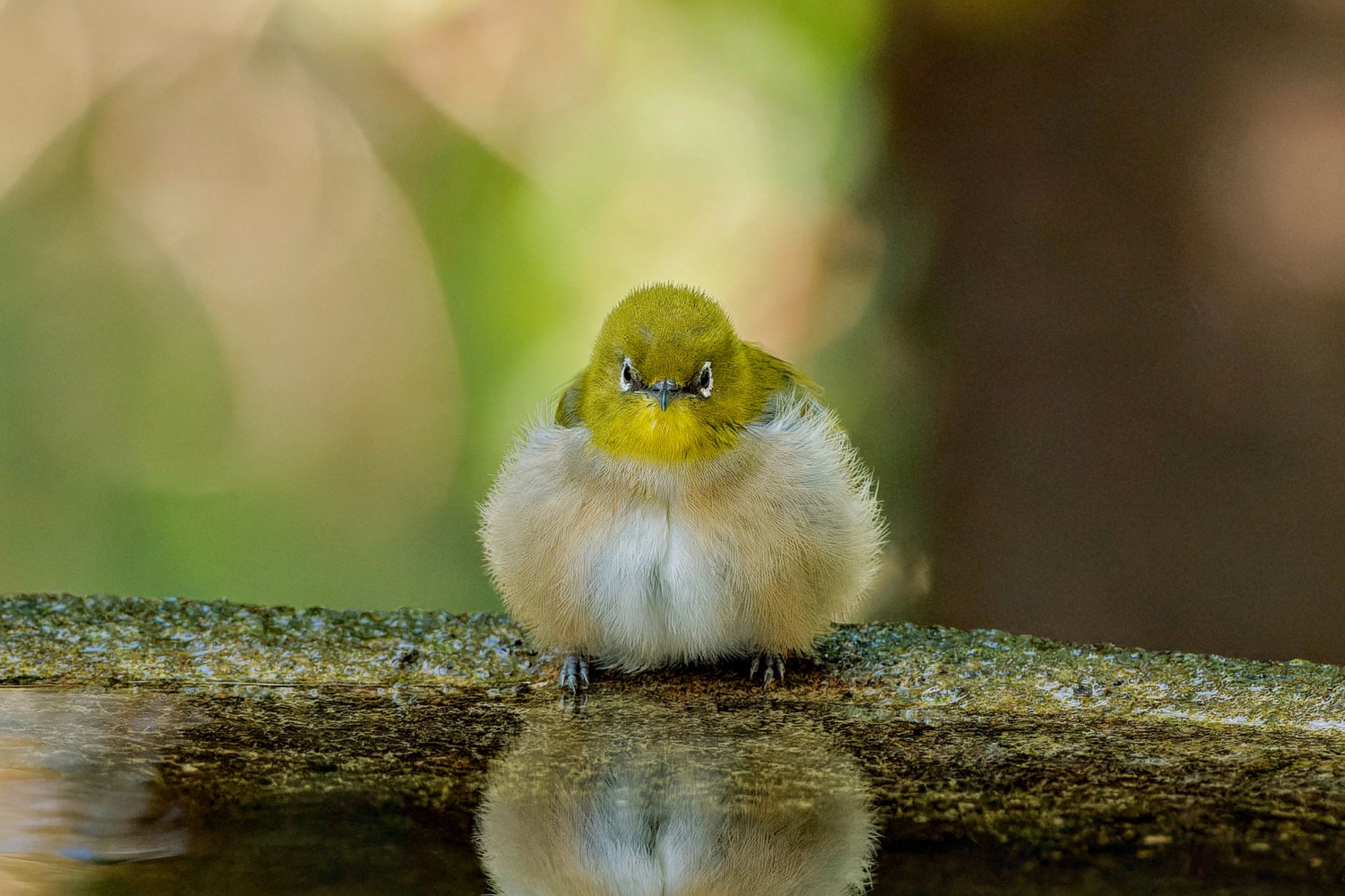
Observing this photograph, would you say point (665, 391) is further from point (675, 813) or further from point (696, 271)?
point (696, 271)

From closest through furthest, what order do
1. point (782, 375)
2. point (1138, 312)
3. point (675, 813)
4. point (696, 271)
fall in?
point (675, 813), point (782, 375), point (1138, 312), point (696, 271)

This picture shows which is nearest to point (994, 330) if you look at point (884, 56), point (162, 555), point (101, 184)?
point (884, 56)

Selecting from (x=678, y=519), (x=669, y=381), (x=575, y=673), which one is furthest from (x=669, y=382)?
(x=575, y=673)

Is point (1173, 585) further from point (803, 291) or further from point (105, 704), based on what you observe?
point (105, 704)

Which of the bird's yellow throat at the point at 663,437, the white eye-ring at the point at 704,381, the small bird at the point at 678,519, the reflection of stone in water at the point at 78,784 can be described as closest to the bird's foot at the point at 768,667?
the small bird at the point at 678,519

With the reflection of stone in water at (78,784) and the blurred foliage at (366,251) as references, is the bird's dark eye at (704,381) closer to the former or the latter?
the reflection of stone in water at (78,784)

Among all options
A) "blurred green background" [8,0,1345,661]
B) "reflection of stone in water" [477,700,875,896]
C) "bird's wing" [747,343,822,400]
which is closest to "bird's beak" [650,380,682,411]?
"bird's wing" [747,343,822,400]
